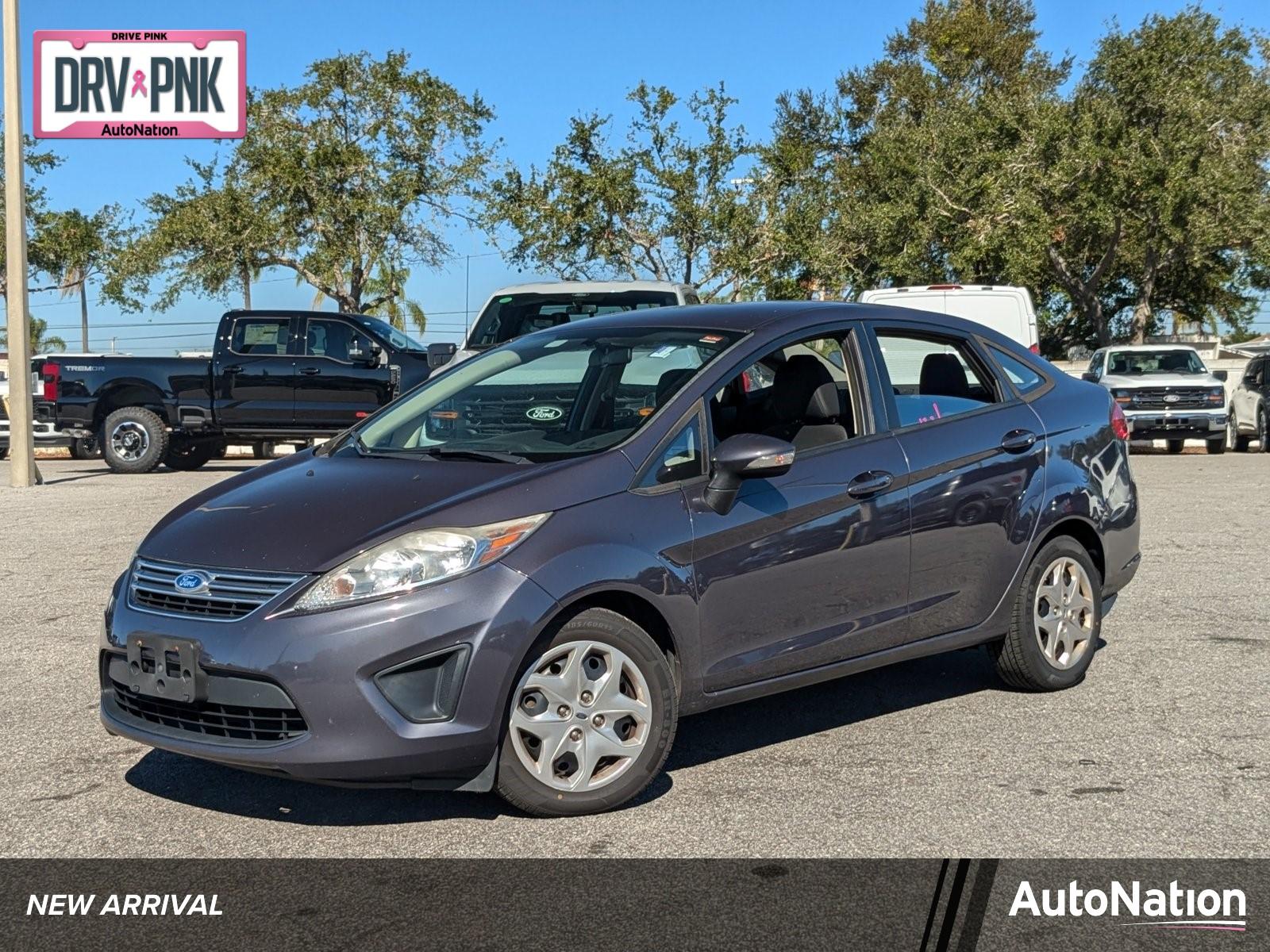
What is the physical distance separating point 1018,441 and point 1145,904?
2.63 m

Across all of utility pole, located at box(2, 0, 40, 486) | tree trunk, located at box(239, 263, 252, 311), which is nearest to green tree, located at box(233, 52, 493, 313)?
tree trunk, located at box(239, 263, 252, 311)

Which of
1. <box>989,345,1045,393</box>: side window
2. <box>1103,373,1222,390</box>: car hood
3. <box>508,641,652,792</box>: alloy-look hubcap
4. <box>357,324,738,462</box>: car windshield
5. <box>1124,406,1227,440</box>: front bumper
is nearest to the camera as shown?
<box>508,641,652,792</box>: alloy-look hubcap

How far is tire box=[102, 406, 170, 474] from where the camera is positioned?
20.2 metres

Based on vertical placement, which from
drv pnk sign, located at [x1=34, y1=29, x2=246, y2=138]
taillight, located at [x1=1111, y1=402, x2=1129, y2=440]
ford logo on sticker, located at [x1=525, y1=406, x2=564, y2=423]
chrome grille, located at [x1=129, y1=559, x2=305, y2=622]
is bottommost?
chrome grille, located at [x1=129, y1=559, x2=305, y2=622]

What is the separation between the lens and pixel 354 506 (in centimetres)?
498

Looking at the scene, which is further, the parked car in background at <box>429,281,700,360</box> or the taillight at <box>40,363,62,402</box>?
the taillight at <box>40,363,62,402</box>

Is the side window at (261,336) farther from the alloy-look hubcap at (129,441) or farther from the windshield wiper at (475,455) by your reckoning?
the windshield wiper at (475,455)

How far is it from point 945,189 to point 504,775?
33.6 m

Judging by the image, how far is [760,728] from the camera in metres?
6.10

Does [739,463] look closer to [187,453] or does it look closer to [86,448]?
[187,453]

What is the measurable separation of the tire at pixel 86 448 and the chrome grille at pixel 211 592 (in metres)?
16.7

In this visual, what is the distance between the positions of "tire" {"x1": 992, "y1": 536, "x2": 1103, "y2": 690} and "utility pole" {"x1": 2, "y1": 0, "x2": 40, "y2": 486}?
1402 centimetres

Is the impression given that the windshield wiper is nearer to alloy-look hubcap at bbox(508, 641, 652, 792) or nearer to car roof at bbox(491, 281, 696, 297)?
alloy-look hubcap at bbox(508, 641, 652, 792)

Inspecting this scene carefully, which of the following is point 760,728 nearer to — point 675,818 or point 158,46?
point 675,818
